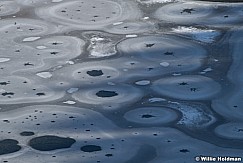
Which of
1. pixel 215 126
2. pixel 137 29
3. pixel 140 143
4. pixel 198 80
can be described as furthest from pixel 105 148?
pixel 137 29

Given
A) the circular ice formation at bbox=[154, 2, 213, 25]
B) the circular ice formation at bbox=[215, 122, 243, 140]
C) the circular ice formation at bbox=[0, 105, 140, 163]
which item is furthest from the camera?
the circular ice formation at bbox=[154, 2, 213, 25]

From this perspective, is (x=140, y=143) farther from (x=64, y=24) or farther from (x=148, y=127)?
(x=64, y=24)

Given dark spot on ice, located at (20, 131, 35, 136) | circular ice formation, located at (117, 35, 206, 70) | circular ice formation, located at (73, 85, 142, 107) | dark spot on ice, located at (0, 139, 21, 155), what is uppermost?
circular ice formation, located at (117, 35, 206, 70)

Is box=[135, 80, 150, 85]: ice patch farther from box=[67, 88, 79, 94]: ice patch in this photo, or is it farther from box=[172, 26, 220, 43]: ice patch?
box=[172, 26, 220, 43]: ice patch

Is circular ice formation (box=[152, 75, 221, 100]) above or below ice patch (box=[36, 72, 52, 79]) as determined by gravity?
below

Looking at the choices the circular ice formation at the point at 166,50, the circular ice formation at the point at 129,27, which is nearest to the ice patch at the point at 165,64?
the circular ice formation at the point at 166,50

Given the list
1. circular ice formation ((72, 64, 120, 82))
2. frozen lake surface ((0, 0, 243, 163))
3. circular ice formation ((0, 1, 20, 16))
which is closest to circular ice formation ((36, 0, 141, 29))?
frozen lake surface ((0, 0, 243, 163))
